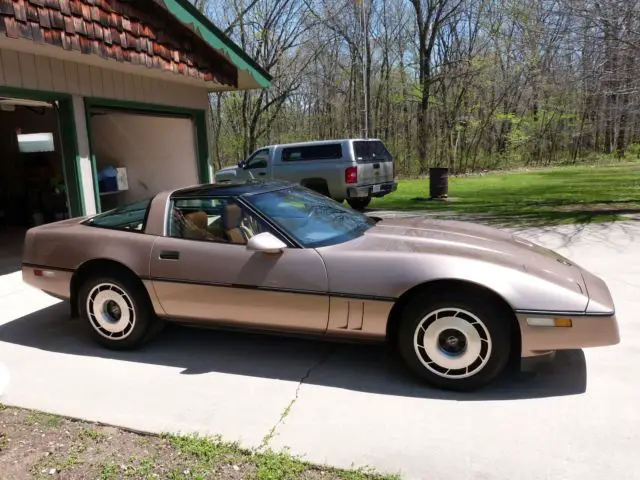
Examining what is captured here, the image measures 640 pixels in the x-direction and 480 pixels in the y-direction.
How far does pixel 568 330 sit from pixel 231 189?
2683 millimetres

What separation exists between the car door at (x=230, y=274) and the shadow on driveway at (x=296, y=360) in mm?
358

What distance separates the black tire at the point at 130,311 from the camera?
3.82 metres

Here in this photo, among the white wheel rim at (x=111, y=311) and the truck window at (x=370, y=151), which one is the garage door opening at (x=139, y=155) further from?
the white wheel rim at (x=111, y=311)

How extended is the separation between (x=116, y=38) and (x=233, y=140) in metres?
22.9

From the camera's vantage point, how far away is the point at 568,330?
286 centimetres

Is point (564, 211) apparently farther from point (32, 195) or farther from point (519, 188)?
point (32, 195)

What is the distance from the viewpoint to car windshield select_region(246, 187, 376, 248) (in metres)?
3.53

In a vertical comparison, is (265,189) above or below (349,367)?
above

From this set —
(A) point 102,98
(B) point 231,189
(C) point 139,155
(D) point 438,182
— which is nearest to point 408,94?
(D) point 438,182

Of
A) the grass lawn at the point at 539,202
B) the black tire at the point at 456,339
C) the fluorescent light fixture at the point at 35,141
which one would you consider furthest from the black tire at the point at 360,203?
the black tire at the point at 456,339

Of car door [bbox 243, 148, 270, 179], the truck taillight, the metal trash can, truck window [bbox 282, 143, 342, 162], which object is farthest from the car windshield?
the metal trash can

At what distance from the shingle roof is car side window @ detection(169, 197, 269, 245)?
112 inches

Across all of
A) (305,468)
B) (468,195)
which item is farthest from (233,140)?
(305,468)

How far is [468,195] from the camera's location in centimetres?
1441
